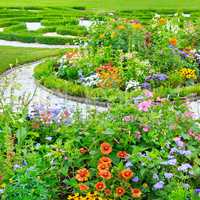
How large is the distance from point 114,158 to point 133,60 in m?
5.34

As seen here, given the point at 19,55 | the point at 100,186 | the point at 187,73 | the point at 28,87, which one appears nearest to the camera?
the point at 100,186

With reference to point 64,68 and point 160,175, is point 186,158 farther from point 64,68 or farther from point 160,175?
point 64,68

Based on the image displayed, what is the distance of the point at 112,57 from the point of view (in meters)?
11.4

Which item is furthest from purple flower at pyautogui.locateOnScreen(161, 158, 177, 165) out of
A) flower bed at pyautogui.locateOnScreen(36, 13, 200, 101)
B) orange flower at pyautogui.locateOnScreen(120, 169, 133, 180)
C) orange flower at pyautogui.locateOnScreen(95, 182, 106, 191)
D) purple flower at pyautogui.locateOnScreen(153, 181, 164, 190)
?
flower bed at pyautogui.locateOnScreen(36, 13, 200, 101)

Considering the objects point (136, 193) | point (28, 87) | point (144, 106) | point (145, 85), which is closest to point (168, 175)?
point (136, 193)

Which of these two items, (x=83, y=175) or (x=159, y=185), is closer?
(x=159, y=185)

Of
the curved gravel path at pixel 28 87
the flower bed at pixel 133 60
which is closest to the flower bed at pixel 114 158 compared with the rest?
the curved gravel path at pixel 28 87

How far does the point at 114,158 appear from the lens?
18.7 feet

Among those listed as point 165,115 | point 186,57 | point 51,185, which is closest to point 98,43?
point 186,57

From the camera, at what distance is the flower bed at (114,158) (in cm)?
529

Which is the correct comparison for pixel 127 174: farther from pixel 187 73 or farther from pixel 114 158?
pixel 187 73

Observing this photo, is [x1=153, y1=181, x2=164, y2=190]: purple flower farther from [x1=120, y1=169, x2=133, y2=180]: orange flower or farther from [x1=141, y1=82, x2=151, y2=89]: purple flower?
[x1=141, y1=82, x2=151, y2=89]: purple flower

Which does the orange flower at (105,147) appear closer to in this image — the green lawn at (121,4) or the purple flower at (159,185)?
the purple flower at (159,185)

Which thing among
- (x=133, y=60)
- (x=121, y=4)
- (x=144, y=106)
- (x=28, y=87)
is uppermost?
(x=144, y=106)
